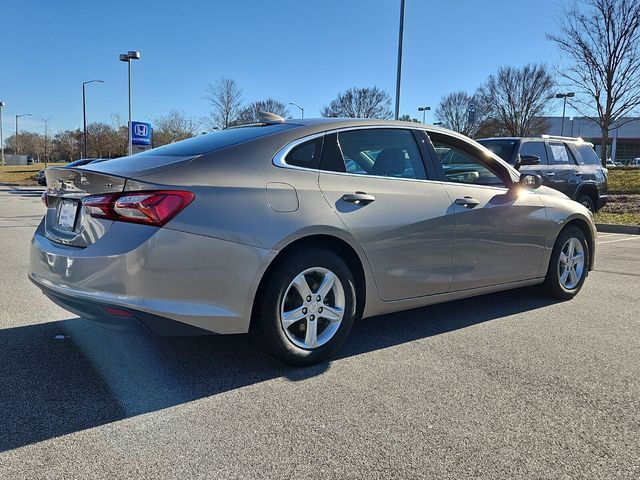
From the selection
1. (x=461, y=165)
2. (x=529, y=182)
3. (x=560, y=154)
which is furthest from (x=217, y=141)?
(x=560, y=154)

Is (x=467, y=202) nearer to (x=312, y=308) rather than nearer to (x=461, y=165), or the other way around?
(x=461, y=165)

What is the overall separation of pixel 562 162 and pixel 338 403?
9.69 metres

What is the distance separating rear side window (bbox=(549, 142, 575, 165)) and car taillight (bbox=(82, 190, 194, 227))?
964cm

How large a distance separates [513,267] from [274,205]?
2.50 m

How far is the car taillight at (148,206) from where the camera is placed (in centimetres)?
292

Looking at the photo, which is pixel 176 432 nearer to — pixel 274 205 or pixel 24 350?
pixel 274 205

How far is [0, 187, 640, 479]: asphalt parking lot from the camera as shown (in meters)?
2.40

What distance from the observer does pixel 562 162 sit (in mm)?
11000

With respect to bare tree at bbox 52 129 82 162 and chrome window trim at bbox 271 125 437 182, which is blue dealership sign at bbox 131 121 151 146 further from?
bare tree at bbox 52 129 82 162

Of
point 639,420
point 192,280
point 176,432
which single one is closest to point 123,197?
point 192,280

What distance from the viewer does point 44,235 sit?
3.59m

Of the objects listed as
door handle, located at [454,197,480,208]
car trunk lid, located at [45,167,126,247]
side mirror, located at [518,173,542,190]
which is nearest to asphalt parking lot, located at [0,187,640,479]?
car trunk lid, located at [45,167,126,247]

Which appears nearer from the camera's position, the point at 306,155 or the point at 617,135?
the point at 306,155

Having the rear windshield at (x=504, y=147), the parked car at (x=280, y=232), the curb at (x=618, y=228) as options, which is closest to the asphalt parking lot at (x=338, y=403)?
the parked car at (x=280, y=232)
